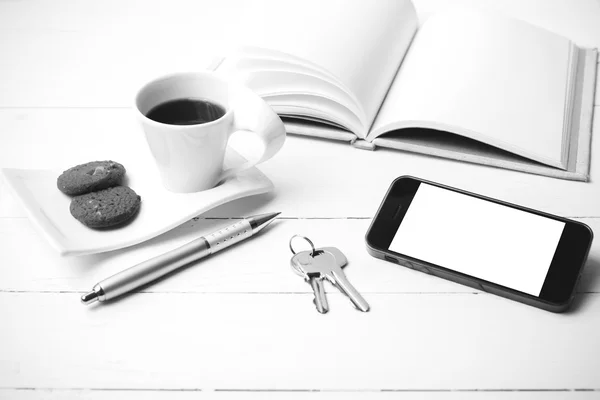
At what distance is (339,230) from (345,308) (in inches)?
5.1

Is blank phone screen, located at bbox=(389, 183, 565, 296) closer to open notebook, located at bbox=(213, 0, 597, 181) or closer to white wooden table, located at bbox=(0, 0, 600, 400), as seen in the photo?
white wooden table, located at bbox=(0, 0, 600, 400)

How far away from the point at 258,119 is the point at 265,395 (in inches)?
12.6

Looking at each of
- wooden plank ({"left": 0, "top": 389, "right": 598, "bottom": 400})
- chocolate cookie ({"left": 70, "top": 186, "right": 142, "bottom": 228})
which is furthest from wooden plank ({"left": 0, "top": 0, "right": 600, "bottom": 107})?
wooden plank ({"left": 0, "top": 389, "right": 598, "bottom": 400})

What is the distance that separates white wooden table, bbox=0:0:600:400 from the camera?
644 millimetres

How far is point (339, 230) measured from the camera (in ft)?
2.68

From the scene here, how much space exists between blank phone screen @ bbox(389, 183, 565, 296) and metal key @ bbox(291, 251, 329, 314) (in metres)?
0.10

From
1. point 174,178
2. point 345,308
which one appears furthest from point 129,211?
point 345,308

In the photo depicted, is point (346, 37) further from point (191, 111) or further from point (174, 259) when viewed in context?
point (174, 259)

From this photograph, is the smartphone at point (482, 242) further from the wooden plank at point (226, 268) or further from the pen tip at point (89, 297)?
the pen tip at point (89, 297)


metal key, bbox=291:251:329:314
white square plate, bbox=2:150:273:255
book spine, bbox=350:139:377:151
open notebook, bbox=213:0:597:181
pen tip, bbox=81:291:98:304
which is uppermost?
open notebook, bbox=213:0:597:181

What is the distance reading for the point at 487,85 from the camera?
95cm

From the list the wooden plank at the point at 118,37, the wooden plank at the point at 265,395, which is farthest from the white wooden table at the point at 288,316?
the wooden plank at the point at 118,37

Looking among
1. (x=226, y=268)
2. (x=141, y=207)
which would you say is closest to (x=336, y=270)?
(x=226, y=268)

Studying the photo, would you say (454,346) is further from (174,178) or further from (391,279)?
(174,178)
